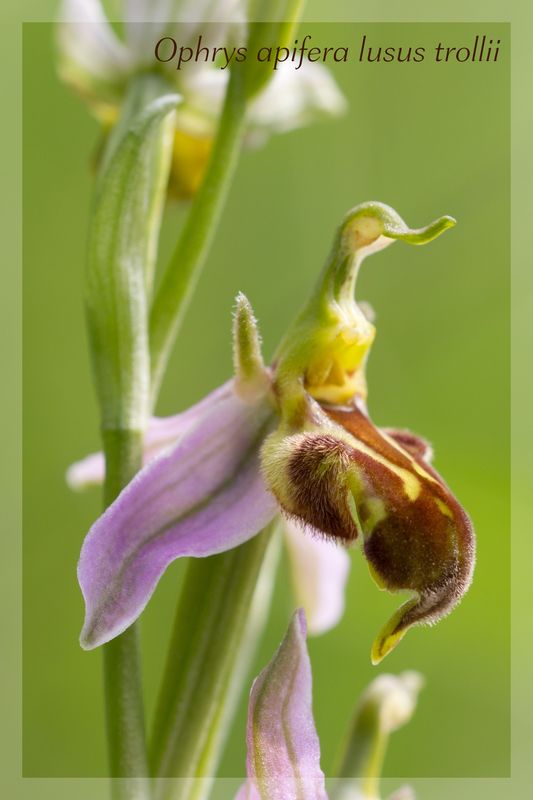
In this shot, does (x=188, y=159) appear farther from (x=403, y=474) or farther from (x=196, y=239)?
(x=403, y=474)

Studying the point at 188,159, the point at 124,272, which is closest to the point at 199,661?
the point at 124,272

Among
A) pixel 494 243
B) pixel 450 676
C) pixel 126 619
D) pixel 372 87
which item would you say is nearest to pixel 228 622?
pixel 126 619

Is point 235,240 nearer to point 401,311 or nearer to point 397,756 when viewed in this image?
point 401,311

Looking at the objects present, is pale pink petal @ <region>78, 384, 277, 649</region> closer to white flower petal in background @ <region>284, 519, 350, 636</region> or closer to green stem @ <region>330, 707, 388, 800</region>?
white flower petal in background @ <region>284, 519, 350, 636</region>

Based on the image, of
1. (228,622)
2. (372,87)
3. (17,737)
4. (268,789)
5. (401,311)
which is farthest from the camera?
(372,87)

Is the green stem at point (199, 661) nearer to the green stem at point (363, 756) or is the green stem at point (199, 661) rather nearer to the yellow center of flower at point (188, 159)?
the green stem at point (363, 756)

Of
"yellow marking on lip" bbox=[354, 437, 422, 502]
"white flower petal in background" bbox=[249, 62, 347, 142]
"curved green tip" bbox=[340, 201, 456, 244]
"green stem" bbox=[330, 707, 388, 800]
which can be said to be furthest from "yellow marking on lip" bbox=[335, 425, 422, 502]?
"white flower petal in background" bbox=[249, 62, 347, 142]
